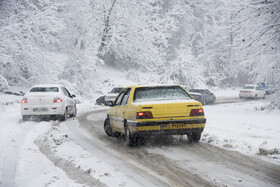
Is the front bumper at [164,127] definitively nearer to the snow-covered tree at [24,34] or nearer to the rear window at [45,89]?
the rear window at [45,89]

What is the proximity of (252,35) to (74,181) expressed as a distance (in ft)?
30.4

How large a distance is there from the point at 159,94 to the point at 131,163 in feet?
8.47

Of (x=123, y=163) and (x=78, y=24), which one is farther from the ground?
(x=78, y=24)

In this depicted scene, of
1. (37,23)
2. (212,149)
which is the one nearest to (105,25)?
(37,23)

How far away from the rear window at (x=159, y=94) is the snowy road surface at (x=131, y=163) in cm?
115

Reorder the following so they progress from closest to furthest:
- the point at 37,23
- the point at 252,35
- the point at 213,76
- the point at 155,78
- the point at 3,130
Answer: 1. the point at 3,130
2. the point at 252,35
3. the point at 37,23
4. the point at 155,78
5. the point at 213,76

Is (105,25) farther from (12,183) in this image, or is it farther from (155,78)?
(12,183)

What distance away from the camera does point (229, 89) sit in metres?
54.0

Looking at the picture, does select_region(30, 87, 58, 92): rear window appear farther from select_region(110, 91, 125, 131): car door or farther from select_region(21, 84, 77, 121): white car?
select_region(110, 91, 125, 131): car door

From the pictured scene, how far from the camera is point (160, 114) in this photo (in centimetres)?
761

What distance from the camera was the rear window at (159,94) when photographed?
824 centimetres

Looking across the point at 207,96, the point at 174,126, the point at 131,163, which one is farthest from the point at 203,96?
the point at 131,163

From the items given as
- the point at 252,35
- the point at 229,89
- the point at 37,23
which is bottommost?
the point at 229,89

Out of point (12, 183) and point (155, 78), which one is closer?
point (12, 183)
